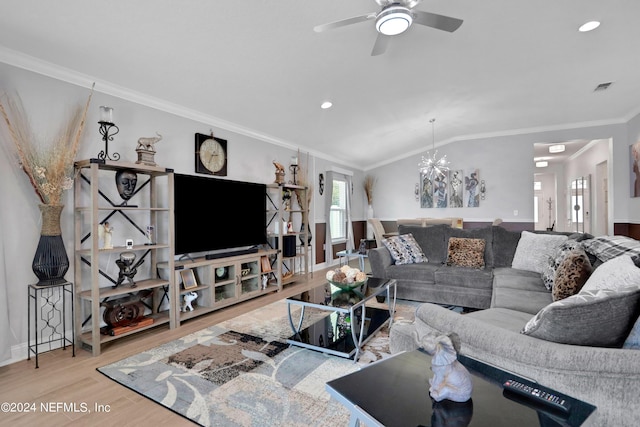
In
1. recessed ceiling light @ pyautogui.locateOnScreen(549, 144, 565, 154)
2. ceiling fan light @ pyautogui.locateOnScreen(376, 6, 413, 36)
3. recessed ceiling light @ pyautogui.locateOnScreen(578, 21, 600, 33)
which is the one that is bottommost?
ceiling fan light @ pyautogui.locateOnScreen(376, 6, 413, 36)

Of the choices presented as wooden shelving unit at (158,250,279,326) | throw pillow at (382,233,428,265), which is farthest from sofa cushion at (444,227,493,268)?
wooden shelving unit at (158,250,279,326)

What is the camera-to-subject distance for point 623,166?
5805mm

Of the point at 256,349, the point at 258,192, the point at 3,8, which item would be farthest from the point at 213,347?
the point at 3,8

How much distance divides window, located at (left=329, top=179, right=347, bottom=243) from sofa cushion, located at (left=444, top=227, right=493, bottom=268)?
3.05 m

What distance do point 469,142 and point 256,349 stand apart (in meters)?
6.62

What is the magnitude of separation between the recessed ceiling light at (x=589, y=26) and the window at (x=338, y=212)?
4.69m

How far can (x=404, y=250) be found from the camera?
4242mm

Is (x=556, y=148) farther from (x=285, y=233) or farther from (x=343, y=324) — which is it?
(x=343, y=324)

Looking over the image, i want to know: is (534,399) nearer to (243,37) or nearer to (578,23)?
(243,37)

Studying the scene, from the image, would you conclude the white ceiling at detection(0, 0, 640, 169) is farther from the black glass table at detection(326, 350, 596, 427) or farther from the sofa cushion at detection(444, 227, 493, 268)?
the black glass table at detection(326, 350, 596, 427)

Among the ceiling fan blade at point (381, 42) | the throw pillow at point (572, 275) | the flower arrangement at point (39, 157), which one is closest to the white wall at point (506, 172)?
the throw pillow at point (572, 275)

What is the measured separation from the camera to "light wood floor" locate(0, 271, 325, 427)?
6.02ft

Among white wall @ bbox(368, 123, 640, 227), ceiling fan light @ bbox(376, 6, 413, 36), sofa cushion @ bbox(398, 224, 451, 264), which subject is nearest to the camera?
ceiling fan light @ bbox(376, 6, 413, 36)

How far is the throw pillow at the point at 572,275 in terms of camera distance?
7.12ft
